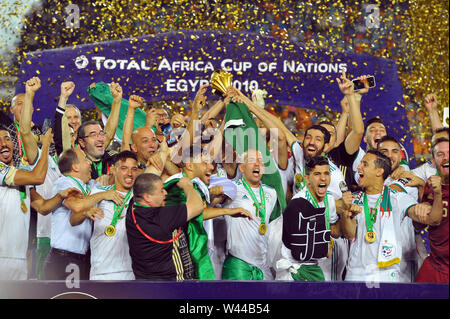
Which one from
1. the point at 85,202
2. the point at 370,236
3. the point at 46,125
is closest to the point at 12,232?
the point at 85,202

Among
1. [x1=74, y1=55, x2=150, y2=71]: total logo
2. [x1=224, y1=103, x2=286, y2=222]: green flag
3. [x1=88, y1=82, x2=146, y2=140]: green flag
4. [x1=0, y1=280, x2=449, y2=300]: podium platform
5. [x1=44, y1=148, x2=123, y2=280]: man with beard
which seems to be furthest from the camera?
[x1=74, y1=55, x2=150, y2=71]: total logo

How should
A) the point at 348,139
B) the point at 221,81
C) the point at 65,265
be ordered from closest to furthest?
the point at 65,265
the point at 348,139
the point at 221,81

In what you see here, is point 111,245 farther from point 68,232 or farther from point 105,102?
point 105,102

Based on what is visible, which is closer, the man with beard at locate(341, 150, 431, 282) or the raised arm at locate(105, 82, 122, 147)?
the man with beard at locate(341, 150, 431, 282)

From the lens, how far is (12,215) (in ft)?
15.4

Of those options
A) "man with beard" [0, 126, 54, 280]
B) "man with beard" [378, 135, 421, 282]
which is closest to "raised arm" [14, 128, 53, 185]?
"man with beard" [0, 126, 54, 280]

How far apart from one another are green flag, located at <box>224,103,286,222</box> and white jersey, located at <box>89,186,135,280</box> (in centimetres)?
110

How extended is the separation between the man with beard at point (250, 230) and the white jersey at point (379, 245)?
62 centimetres

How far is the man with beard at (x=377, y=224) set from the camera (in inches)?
178

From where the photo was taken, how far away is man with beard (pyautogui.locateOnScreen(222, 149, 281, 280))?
456 cm

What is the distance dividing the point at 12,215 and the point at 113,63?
1771mm

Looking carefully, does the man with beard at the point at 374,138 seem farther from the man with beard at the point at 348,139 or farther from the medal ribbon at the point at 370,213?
the medal ribbon at the point at 370,213

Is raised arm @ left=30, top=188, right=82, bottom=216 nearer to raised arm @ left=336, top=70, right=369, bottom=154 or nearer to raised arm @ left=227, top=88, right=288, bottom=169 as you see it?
raised arm @ left=227, top=88, right=288, bottom=169

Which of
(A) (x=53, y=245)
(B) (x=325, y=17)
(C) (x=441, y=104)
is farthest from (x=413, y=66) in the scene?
(A) (x=53, y=245)
